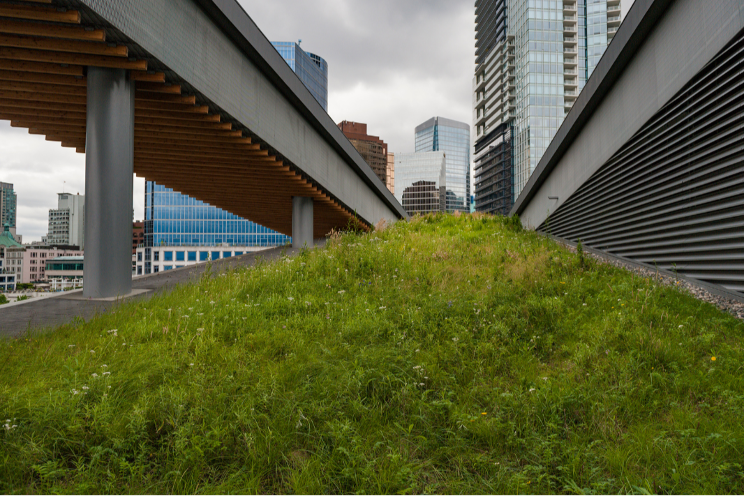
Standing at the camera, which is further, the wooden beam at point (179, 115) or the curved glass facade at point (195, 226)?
the curved glass facade at point (195, 226)

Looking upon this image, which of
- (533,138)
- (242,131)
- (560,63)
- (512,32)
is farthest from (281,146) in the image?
(512,32)

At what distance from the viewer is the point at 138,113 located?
834 cm

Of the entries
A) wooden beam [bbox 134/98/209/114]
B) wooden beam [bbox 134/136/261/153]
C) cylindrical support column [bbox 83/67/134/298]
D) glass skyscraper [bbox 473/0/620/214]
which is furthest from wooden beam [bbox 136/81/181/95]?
glass skyscraper [bbox 473/0/620/214]

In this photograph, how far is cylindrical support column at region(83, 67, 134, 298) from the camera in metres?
6.12

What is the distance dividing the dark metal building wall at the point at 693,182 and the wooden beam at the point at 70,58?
345 inches

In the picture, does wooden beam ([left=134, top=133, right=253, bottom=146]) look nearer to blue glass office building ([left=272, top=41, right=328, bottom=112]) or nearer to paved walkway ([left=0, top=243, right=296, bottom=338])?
paved walkway ([left=0, top=243, right=296, bottom=338])

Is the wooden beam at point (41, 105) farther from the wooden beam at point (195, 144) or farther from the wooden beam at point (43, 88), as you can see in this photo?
the wooden beam at point (195, 144)

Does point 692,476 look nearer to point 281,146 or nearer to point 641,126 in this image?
point 641,126

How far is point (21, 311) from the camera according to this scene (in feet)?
17.4

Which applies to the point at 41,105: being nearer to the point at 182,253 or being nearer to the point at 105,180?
the point at 105,180

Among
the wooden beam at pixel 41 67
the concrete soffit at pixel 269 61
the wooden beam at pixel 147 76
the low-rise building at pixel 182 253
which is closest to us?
the wooden beam at pixel 41 67

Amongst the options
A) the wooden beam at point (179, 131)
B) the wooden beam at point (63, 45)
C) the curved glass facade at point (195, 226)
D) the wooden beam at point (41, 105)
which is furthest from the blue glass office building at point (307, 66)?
the wooden beam at point (63, 45)

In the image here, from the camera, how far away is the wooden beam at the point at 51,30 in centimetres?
519

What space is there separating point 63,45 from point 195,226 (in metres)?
80.7
